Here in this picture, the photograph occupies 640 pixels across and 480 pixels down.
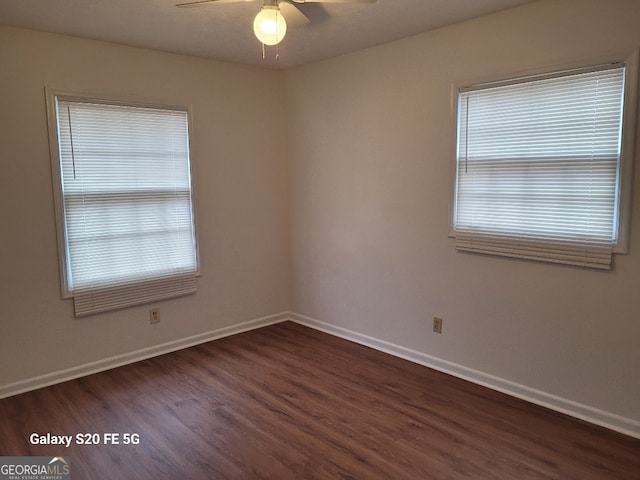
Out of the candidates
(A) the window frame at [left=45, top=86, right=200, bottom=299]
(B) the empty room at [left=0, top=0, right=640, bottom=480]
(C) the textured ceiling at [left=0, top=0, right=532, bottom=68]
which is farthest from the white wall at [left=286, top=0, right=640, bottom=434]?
(A) the window frame at [left=45, top=86, right=200, bottom=299]

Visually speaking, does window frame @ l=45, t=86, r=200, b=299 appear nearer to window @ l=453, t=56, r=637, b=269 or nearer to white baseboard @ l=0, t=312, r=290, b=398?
white baseboard @ l=0, t=312, r=290, b=398

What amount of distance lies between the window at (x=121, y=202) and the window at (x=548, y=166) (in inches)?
88.5

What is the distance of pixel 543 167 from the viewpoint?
2799 mm

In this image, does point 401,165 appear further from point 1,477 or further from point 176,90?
point 1,477

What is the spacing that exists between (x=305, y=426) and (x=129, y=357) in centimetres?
174

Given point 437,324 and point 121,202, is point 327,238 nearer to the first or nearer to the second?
point 437,324

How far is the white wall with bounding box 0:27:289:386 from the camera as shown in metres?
3.08

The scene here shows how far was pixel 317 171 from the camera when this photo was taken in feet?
14.0

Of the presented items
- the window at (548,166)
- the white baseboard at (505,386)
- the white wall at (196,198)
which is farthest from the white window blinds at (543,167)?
the white wall at (196,198)

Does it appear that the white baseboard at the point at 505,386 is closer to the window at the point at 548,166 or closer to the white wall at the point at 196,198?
the window at the point at 548,166

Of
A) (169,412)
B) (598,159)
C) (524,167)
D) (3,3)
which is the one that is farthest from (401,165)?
(3,3)

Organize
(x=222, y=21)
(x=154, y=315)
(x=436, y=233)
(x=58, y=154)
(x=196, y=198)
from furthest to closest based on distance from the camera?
(x=196, y=198) < (x=154, y=315) < (x=436, y=233) < (x=58, y=154) < (x=222, y=21)

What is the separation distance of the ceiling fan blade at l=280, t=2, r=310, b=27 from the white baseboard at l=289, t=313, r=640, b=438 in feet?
8.28

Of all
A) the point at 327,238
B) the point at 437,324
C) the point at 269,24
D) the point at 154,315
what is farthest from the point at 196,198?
the point at 437,324
